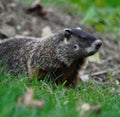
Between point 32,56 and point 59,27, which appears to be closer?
point 32,56

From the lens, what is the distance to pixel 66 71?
6.68 m

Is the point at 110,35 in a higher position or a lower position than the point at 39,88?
lower

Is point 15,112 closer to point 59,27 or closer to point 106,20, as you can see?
point 59,27

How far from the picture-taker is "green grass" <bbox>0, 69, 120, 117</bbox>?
3648 mm

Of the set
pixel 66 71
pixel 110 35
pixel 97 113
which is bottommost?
pixel 110 35

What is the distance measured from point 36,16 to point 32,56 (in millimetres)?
3313

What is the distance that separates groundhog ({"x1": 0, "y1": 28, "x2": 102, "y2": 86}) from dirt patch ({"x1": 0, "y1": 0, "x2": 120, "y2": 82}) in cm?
146

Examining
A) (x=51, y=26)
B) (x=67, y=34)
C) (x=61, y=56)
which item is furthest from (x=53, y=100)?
(x=51, y=26)

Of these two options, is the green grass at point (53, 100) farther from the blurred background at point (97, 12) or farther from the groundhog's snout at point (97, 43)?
the blurred background at point (97, 12)

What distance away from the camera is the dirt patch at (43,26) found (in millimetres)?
8742

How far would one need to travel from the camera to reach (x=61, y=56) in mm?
6629

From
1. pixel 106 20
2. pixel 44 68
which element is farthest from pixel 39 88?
pixel 106 20

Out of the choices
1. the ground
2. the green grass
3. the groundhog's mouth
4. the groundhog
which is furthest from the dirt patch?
the green grass

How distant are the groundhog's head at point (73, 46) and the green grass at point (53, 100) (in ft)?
1.26
